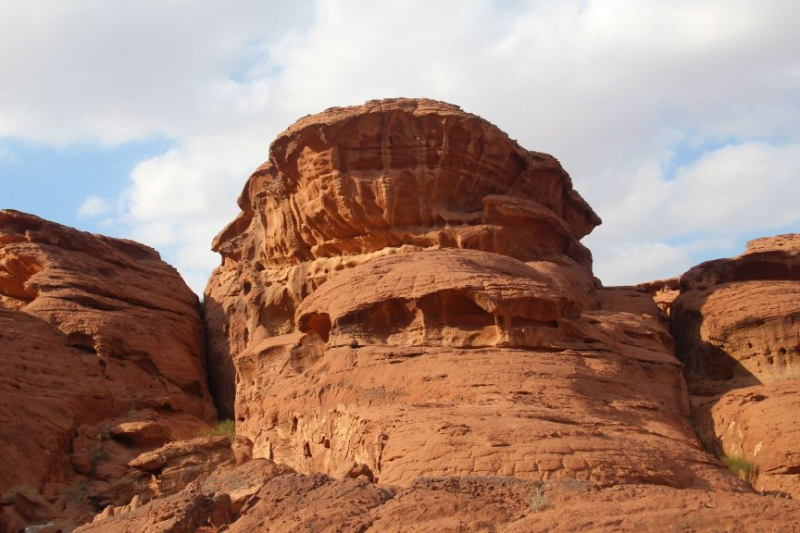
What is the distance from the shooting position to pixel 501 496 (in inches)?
509

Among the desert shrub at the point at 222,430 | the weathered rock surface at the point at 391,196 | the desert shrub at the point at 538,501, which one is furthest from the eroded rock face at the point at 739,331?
the desert shrub at the point at 538,501

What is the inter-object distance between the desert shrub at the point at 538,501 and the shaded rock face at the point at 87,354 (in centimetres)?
1312

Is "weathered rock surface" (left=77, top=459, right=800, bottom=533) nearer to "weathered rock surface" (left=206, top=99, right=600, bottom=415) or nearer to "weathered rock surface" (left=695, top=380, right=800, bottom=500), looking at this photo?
"weathered rock surface" (left=695, top=380, right=800, bottom=500)

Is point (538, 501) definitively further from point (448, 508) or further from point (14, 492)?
point (14, 492)

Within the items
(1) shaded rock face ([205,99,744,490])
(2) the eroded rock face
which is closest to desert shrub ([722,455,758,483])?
(1) shaded rock face ([205,99,744,490])

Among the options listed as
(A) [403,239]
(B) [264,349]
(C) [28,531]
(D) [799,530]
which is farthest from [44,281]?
(D) [799,530]

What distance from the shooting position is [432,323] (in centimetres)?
1997

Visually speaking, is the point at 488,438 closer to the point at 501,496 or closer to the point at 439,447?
the point at 439,447

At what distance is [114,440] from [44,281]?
23.4 ft

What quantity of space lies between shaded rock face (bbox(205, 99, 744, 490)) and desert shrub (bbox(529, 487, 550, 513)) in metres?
1.49

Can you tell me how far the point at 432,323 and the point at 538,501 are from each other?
7.55m

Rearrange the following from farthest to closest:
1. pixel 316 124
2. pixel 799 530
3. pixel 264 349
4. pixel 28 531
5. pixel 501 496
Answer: pixel 316 124, pixel 264 349, pixel 28 531, pixel 501 496, pixel 799 530

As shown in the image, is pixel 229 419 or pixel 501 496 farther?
pixel 229 419

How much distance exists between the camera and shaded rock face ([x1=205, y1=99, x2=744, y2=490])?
1582 cm
